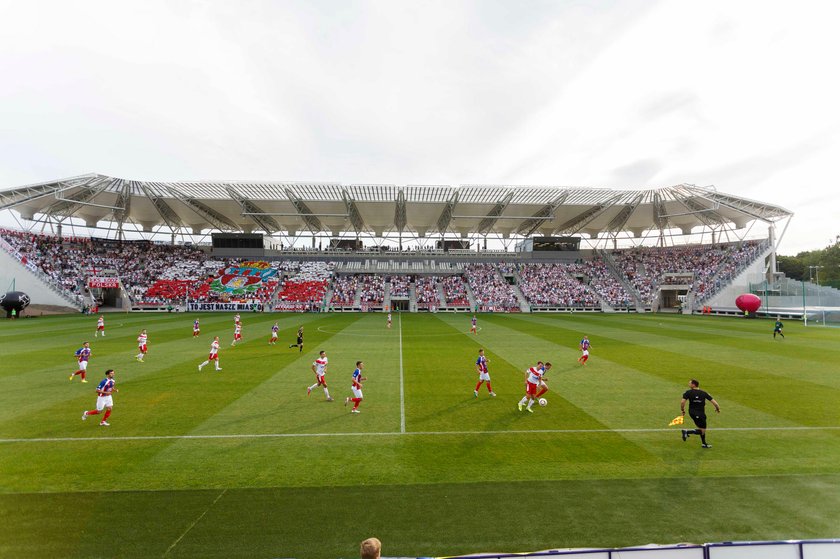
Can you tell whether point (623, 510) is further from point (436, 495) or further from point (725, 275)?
point (725, 275)

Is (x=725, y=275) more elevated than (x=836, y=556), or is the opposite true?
(x=725, y=275)

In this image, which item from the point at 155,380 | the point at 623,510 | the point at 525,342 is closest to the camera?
the point at 623,510

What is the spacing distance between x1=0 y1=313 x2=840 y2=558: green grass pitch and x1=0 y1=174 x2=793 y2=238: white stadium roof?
1570 inches

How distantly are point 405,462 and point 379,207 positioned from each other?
53372 millimetres

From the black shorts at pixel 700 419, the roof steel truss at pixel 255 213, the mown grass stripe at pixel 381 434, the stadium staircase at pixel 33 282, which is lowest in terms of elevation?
the mown grass stripe at pixel 381 434

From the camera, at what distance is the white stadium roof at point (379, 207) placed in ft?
177

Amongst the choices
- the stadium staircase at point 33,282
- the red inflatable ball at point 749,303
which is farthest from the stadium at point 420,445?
the stadium staircase at point 33,282

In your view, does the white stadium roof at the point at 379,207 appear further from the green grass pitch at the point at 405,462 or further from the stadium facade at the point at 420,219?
the green grass pitch at the point at 405,462

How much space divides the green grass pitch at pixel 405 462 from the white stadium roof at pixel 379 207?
3988 cm

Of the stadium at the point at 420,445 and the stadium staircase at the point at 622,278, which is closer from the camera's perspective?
the stadium at the point at 420,445

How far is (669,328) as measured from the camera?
36406mm

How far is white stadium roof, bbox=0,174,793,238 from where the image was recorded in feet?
177

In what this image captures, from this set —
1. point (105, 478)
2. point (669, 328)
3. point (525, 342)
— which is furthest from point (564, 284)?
point (105, 478)

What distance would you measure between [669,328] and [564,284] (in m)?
28.7
